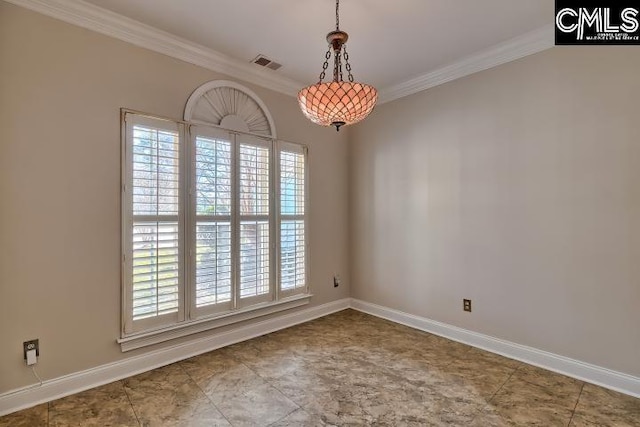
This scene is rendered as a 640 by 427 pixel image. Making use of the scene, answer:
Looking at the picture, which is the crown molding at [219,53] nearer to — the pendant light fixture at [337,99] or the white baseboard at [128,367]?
the pendant light fixture at [337,99]

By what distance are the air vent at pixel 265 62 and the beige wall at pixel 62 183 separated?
84 cm

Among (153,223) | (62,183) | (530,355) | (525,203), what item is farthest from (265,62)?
(530,355)

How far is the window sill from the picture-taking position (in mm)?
2504

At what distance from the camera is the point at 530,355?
2682mm

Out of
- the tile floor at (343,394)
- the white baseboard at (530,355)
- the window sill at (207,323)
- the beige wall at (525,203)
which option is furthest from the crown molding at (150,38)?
the white baseboard at (530,355)

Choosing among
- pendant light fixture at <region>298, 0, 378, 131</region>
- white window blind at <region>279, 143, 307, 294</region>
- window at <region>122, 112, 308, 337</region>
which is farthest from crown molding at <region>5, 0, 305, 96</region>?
pendant light fixture at <region>298, 0, 378, 131</region>

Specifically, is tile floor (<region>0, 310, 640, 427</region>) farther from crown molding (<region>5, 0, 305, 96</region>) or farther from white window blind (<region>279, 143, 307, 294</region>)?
crown molding (<region>5, 0, 305, 96</region>)

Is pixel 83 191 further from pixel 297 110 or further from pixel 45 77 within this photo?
pixel 297 110

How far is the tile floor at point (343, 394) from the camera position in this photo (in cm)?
195

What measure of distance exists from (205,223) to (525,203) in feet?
9.37

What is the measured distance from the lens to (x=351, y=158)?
4.25m

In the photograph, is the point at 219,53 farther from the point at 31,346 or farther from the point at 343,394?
the point at 343,394

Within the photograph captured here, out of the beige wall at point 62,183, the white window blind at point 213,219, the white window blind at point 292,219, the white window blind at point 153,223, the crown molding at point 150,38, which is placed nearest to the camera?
the beige wall at point 62,183

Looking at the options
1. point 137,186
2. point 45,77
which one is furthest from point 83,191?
point 45,77
